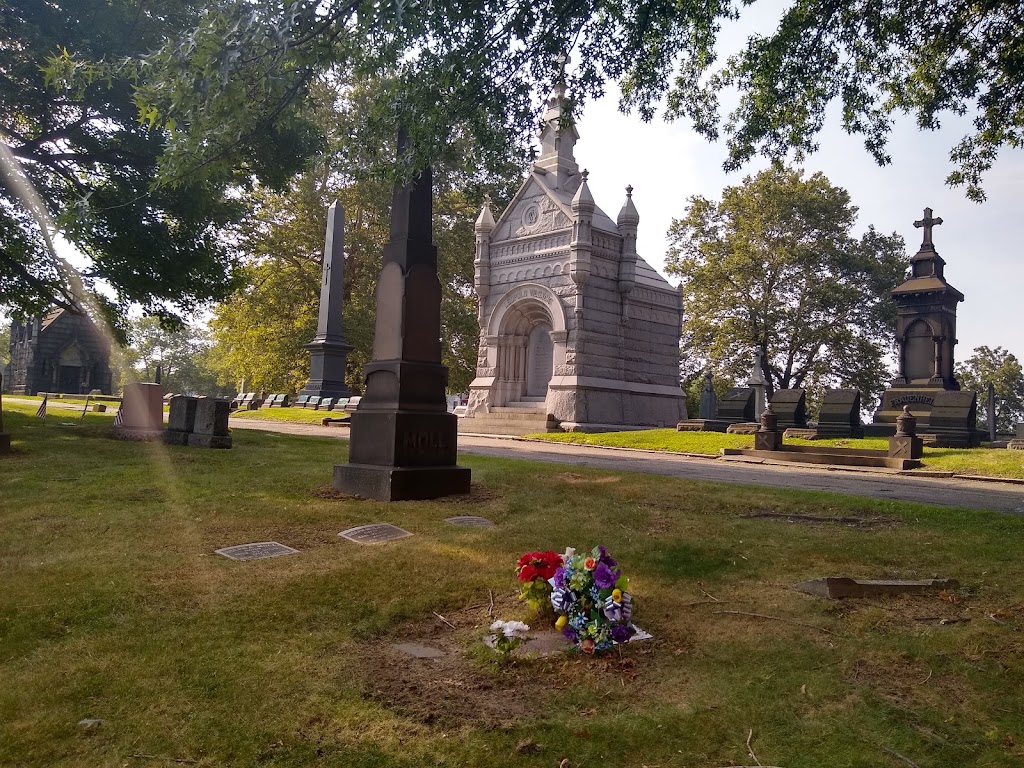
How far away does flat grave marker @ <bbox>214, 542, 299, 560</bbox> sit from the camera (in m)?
4.97

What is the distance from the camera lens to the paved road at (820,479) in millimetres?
9188

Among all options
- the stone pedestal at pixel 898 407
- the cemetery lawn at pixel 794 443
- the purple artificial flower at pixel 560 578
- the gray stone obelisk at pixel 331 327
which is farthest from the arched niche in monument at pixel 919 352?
the purple artificial flower at pixel 560 578

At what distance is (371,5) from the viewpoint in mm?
5805

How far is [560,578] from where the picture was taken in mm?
3855

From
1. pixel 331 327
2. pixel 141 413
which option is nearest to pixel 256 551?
pixel 141 413

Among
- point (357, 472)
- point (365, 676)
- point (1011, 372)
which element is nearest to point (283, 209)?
point (357, 472)

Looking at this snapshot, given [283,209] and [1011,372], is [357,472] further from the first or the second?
[1011,372]

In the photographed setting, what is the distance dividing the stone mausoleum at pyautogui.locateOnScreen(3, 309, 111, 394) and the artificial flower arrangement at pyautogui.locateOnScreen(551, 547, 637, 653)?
4917cm

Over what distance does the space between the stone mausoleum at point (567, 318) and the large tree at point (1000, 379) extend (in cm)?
3784

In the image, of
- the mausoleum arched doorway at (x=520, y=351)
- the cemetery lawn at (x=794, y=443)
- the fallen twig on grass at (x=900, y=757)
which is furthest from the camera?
the mausoleum arched doorway at (x=520, y=351)

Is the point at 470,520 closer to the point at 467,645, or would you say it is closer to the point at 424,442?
the point at 424,442

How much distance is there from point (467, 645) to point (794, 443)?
53.9 feet

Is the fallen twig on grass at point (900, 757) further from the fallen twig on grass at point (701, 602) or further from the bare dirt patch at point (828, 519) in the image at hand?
the bare dirt patch at point (828, 519)

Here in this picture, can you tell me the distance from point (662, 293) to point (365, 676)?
25386 millimetres
